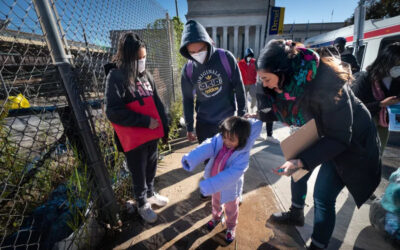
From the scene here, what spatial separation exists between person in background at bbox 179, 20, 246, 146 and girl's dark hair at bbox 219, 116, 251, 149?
63 cm

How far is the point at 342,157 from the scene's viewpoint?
4.27ft

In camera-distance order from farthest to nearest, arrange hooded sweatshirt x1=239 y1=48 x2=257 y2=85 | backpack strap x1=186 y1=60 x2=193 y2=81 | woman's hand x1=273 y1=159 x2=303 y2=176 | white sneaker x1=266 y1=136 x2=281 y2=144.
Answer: hooded sweatshirt x1=239 y1=48 x2=257 y2=85
white sneaker x1=266 y1=136 x2=281 y2=144
backpack strap x1=186 y1=60 x2=193 y2=81
woman's hand x1=273 y1=159 x2=303 y2=176

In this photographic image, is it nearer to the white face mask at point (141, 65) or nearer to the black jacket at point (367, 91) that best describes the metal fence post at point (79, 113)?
the white face mask at point (141, 65)

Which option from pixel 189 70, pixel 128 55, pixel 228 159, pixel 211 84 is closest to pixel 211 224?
pixel 228 159

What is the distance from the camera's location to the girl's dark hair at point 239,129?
1.46 metres

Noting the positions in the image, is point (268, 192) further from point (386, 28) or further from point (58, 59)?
point (386, 28)

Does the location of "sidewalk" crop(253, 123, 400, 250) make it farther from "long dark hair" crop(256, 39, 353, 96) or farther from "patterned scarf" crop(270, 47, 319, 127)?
"long dark hair" crop(256, 39, 353, 96)

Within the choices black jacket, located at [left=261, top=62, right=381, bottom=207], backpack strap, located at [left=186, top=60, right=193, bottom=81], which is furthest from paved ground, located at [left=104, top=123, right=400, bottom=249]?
backpack strap, located at [left=186, top=60, right=193, bottom=81]

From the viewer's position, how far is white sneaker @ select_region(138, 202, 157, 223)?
199cm

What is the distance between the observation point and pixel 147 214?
1998 millimetres

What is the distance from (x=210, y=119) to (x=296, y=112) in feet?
3.30

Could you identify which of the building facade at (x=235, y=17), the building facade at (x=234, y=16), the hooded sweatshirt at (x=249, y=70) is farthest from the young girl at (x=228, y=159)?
the building facade at (x=234, y=16)

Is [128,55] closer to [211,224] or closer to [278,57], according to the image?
[278,57]

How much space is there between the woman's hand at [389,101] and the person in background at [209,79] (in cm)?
143
